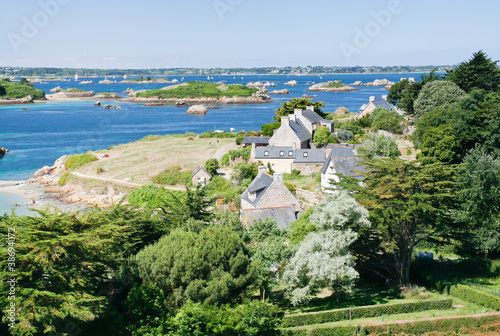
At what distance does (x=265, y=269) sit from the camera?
22.3 m

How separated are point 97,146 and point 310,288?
7860 cm

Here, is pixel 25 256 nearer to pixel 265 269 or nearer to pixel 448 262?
pixel 265 269

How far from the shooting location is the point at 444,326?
19.6m

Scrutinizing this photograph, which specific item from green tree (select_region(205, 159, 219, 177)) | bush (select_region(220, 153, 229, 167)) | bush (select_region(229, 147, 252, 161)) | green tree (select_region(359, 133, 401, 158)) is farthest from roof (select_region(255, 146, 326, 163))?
bush (select_region(220, 153, 229, 167))

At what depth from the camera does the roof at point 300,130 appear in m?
59.2

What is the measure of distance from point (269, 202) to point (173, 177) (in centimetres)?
2323

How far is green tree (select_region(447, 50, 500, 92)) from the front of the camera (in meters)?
61.2

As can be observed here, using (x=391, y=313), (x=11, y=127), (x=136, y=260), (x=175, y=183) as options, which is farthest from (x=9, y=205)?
(x=11, y=127)

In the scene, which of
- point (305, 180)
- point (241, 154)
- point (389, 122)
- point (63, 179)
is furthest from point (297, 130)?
point (63, 179)

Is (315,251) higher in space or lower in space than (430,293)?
higher

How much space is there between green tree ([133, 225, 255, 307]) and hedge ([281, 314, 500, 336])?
3393mm

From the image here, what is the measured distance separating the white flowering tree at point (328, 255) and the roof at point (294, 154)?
95.6 ft

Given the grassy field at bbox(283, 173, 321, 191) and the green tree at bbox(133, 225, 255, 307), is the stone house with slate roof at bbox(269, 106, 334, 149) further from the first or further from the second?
the green tree at bbox(133, 225, 255, 307)

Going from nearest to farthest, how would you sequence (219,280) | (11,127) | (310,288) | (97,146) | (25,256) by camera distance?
(25,256), (219,280), (310,288), (97,146), (11,127)
